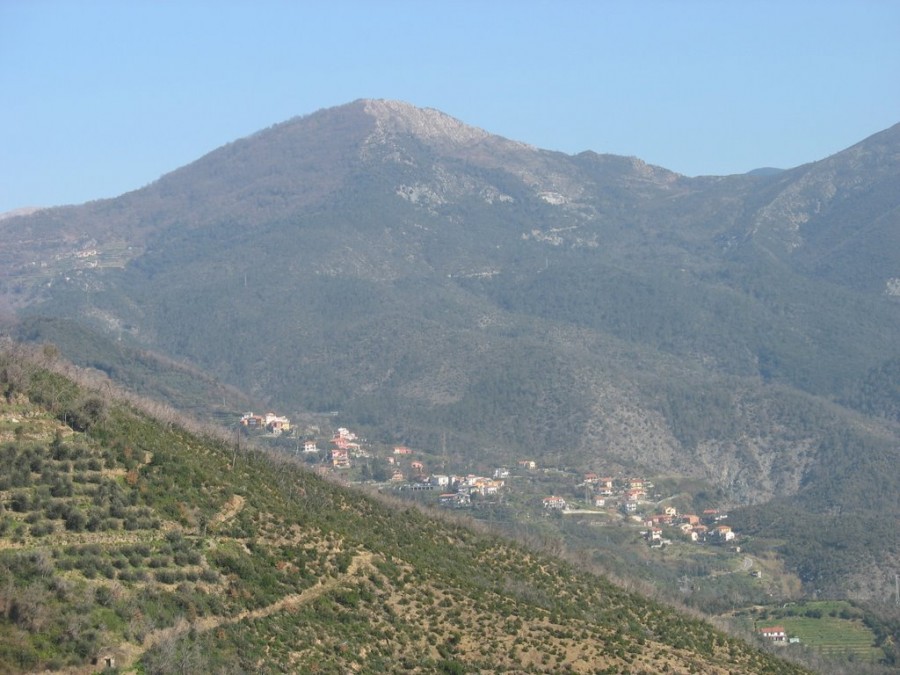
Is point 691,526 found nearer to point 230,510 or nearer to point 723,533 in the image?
point 723,533

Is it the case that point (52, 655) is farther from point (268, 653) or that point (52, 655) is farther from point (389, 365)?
point (389, 365)

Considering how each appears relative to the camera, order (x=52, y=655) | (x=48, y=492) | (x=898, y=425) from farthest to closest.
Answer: (x=898, y=425) → (x=48, y=492) → (x=52, y=655)

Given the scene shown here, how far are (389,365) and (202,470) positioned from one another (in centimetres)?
14207

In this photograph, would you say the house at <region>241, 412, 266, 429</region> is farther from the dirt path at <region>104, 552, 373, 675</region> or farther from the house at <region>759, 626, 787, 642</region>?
the dirt path at <region>104, 552, 373, 675</region>

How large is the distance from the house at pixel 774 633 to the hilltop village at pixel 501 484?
35467mm

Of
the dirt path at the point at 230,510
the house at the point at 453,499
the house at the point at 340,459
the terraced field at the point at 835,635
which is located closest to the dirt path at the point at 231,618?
the dirt path at the point at 230,510

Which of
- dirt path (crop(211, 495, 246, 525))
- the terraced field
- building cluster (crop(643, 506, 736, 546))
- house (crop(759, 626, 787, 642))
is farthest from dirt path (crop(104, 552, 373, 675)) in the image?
building cluster (crop(643, 506, 736, 546))

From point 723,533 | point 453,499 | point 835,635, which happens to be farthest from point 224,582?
point 723,533

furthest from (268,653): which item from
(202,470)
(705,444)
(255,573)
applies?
(705,444)

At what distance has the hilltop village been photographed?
425 ft

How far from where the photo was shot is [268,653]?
40469mm

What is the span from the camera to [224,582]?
43000 millimetres

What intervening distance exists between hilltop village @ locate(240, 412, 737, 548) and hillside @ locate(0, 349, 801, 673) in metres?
64.2

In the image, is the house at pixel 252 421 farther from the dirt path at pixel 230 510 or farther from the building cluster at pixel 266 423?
the dirt path at pixel 230 510
